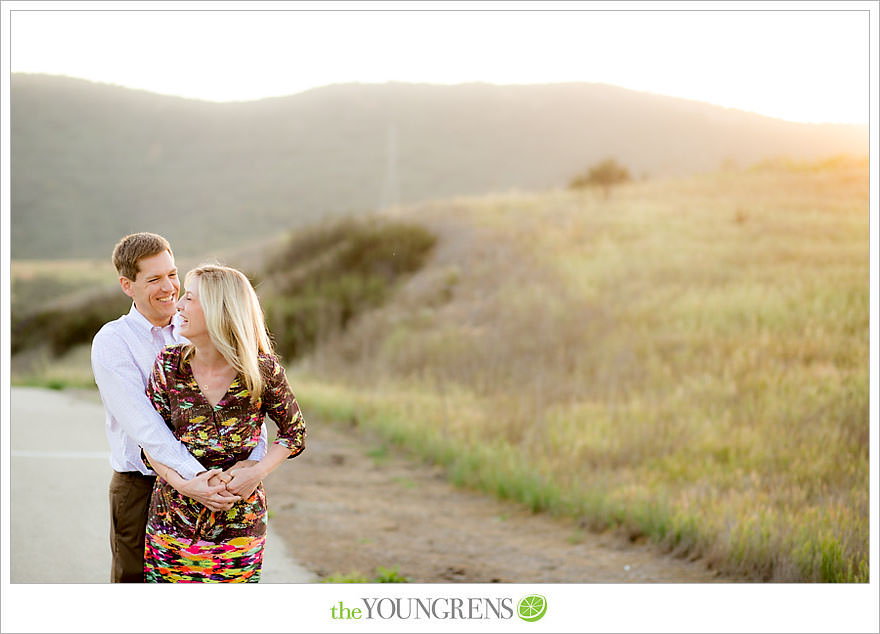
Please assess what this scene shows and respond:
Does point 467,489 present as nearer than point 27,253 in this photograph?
Yes

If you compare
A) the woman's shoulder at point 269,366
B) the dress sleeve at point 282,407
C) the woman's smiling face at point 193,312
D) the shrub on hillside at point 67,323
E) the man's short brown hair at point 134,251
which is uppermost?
the man's short brown hair at point 134,251

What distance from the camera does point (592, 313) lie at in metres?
13.7

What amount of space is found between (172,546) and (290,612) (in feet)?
3.71

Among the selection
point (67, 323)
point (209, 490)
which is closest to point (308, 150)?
point (67, 323)

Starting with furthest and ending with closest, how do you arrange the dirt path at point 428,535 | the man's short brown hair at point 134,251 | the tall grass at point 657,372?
the tall grass at point 657,372 < the dirt path at point 428,535 < the man's short brown hair at point 134,251

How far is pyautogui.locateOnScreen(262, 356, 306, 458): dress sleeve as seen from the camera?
8.04 ft

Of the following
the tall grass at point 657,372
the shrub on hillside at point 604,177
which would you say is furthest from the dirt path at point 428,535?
the shrub on hillside at point 604,177

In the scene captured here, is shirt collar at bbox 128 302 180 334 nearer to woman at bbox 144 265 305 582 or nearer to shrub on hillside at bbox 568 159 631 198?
woman at bbox 144 265 305 582

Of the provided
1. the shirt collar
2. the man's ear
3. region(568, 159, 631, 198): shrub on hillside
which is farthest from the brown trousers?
region(568, 159, 631, 198): shrub on hillside

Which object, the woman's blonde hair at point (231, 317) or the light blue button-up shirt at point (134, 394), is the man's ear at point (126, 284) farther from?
the woman's blonde hair at point (231, 317)

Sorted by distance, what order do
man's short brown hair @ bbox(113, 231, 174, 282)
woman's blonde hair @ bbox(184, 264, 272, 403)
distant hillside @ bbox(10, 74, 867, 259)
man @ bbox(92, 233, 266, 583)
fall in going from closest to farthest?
woman's blonde hair @ bbox(184, 264, 272, 403)
man @ bbox(92, 233, 266, 583)
man's short brown hair @ bbox(113, 231, 174, 282)
distant hillside @ bbox(10, 74, 867, 259)

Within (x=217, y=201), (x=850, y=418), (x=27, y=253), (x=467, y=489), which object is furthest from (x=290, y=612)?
(x=217, y=201)

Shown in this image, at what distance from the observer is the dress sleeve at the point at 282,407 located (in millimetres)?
2449

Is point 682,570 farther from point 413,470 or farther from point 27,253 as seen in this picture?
point 27,253
